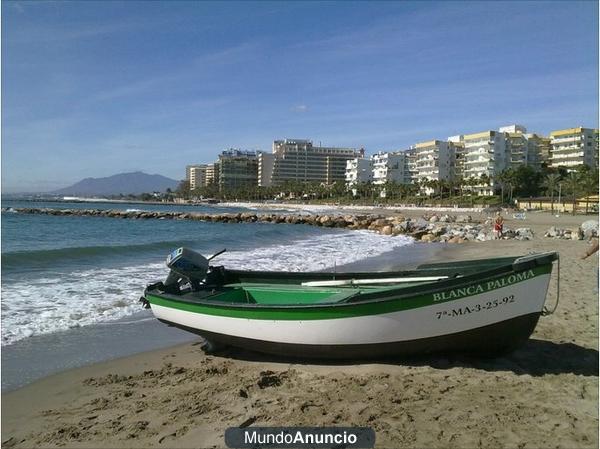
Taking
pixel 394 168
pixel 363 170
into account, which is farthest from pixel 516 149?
pixel 363 170

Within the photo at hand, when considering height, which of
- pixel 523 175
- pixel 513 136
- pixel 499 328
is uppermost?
pixel 513 136

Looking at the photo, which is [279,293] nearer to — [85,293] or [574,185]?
[85,293]

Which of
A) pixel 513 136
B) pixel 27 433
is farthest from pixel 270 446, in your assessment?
pixel 513 136

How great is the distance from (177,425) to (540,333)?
220 inches

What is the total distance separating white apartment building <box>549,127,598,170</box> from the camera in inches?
4016

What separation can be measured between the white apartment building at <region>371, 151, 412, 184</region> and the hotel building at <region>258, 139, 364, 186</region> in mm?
41009

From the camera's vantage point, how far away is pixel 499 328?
19.8ft

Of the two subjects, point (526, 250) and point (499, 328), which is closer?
point (499, 328)

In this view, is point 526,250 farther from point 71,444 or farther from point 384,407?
point 71,444

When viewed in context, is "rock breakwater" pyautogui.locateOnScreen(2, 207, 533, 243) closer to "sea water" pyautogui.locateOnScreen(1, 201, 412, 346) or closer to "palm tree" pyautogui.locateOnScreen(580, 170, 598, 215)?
"sea water" pyautogui.locateOnScreen(1, 201, 412, 346)

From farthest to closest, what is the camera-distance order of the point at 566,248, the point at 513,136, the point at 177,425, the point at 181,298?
the point at 513,136 < the point at 566,248 < the point at 181,298 < the point at 177,425

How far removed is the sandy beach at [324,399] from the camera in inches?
175

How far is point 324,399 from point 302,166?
178331mm

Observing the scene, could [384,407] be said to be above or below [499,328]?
below
